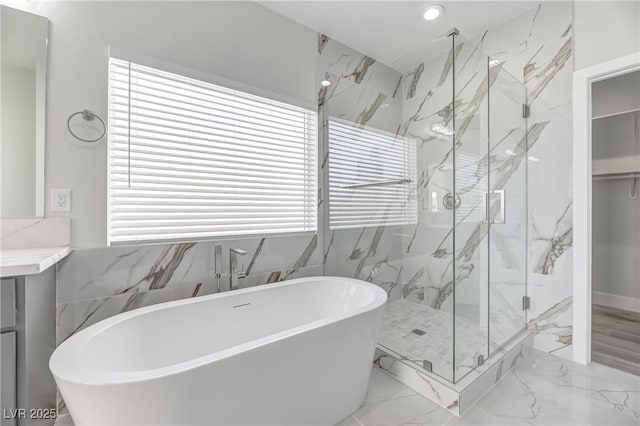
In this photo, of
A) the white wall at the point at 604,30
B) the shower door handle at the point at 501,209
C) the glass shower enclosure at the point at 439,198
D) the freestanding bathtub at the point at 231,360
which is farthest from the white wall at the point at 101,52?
the white wall at the point at 604,30

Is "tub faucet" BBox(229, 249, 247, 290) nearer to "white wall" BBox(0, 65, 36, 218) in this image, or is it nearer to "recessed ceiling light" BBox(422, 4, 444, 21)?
"white wall" BBox(0, 65, 36, 218)

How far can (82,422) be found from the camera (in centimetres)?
89

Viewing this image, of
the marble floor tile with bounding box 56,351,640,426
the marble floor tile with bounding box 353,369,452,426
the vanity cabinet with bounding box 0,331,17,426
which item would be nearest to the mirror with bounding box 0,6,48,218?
the vanity cabinet with bounding box 0,331,17,426

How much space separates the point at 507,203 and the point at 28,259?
2.86 meters

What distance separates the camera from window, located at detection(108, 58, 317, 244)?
5.28ft

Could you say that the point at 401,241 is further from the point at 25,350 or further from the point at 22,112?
the point at 22,112

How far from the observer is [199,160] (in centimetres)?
184

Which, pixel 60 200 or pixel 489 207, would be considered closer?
pixel 60 200

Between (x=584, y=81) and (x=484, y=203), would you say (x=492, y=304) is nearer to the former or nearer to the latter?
(x=484, y=203)

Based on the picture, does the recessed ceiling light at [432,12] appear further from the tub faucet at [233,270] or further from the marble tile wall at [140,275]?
the tub faucet at [233,270]

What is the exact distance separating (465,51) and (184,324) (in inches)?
101

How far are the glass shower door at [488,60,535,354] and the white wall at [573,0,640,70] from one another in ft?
1.34

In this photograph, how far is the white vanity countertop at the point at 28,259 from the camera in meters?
0.98

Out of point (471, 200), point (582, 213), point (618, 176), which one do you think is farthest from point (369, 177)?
point (618, 176)
